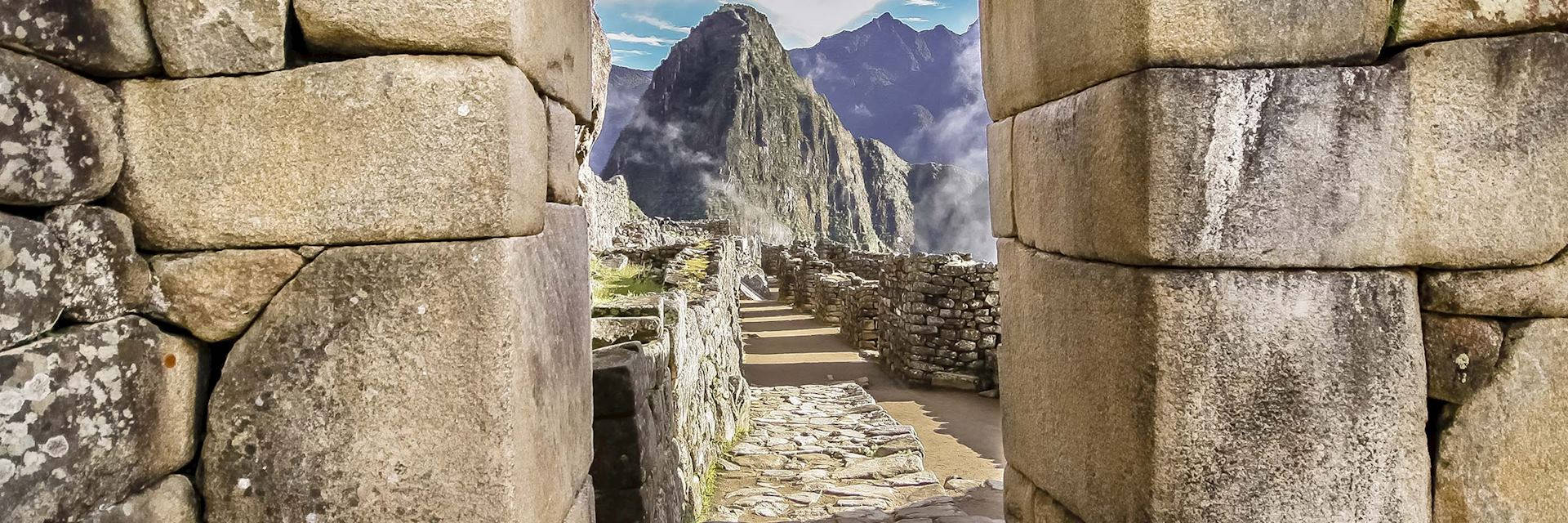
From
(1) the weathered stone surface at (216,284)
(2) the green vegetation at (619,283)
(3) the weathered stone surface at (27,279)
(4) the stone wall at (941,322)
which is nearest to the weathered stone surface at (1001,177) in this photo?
(1) the weathered stone surface at (216,284)

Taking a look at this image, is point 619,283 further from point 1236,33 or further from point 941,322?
point 1236,33

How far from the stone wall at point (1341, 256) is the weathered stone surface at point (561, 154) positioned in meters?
1.59

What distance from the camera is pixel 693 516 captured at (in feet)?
20.9

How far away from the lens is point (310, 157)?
1.95 metres

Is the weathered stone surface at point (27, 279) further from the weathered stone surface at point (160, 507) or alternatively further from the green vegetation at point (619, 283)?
the green vegetation at point (619, 283)

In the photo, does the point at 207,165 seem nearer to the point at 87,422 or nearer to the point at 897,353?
the point at 87,422

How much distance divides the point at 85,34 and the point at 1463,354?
11.1ft

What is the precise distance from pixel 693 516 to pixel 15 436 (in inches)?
202

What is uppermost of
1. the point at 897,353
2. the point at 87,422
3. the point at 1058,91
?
the point at 1058,91

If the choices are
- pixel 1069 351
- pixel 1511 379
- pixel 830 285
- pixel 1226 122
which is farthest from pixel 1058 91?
pixel 830 285

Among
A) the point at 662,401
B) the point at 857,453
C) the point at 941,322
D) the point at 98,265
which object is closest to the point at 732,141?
the point at 941,322

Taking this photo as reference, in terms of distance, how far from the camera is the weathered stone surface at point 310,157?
1942mm

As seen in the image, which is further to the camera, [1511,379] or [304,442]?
[1511,379]

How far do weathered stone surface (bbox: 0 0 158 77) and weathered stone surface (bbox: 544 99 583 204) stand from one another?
0.94 meters
